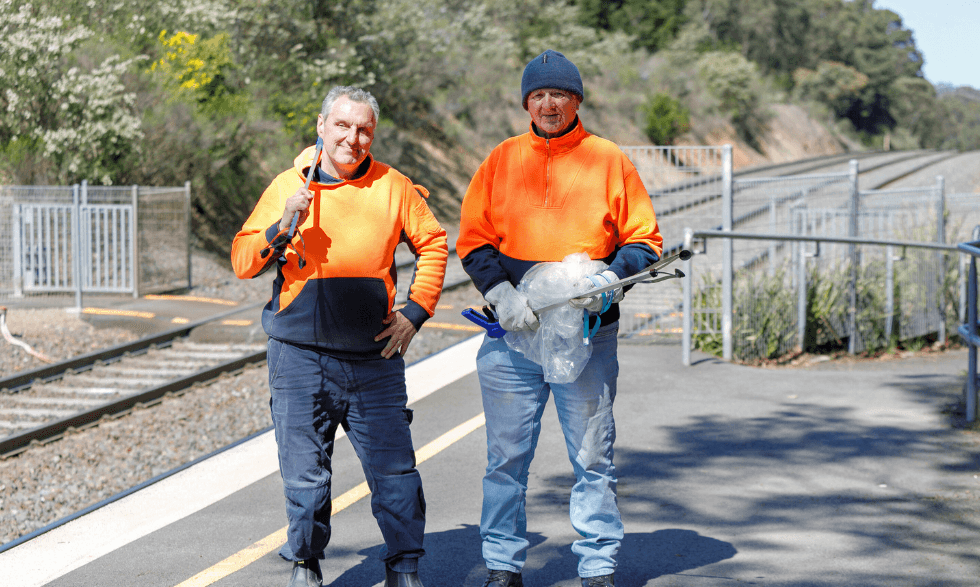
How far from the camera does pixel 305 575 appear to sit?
370cm

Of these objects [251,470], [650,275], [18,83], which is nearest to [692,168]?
[251,470]

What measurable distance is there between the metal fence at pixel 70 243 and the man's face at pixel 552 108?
11835mm

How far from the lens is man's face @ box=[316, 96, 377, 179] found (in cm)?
350

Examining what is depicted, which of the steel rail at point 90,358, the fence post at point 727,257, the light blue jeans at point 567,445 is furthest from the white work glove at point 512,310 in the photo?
the steel rail at point 90,358

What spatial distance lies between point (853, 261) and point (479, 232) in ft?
24.4

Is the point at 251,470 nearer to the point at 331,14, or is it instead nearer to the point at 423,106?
the point at 331,14

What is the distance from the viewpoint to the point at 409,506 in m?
3.65

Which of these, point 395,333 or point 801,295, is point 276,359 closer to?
point 395,333

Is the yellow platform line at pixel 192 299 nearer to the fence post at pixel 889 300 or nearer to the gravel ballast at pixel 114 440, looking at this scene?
the gravel ballast at pixel 114 440

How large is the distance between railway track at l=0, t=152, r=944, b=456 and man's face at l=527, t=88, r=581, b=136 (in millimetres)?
5522

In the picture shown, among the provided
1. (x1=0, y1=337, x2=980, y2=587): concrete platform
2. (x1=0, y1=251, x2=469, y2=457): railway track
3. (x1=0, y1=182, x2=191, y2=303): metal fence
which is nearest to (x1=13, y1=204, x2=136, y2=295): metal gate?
(x1=0, y1=182, x2=191, y2=303): metal fence

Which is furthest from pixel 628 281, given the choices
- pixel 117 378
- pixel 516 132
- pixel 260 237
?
pixel 516 132

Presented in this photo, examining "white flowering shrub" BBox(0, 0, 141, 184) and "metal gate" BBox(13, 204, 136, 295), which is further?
"white flowering shrub" BBox(0, 0, 141, 184)

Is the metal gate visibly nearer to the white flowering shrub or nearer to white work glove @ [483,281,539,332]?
the white flowering shrub
